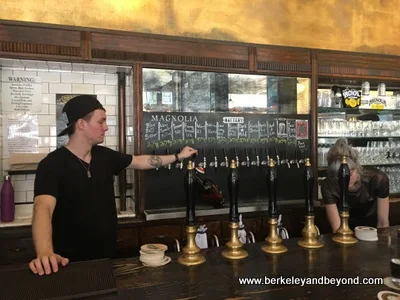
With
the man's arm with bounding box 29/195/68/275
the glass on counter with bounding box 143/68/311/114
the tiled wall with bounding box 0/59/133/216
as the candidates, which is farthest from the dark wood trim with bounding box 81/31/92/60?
the man's arm with bounding box 29/195/68/275

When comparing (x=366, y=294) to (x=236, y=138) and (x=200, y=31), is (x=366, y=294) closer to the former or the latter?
(x=236, y=138)

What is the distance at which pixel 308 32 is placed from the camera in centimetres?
381

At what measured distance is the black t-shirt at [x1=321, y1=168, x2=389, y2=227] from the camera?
2.39 metres

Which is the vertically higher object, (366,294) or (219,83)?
(219,83)

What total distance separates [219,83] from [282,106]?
70cm

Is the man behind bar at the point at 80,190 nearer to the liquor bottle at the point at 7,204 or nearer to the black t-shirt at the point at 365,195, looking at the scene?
the liquor bottle at the point at 7,204

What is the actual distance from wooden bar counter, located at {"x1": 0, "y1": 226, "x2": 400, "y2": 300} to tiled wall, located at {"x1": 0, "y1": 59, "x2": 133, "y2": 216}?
71.2 inches

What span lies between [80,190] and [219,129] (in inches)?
67.6

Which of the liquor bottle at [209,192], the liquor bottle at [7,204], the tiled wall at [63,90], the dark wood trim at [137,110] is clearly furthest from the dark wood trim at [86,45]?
the liquor bottle at [209,192]

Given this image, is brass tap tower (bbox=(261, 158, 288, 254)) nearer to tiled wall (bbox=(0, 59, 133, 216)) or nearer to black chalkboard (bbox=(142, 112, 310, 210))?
black chalkboard (bbox=(142, 112, 310, 210))

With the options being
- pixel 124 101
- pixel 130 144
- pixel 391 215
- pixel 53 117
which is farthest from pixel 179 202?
pixel 391 215

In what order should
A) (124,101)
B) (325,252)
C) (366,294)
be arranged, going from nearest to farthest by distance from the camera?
(366,294) < (325,252) < (124,101)

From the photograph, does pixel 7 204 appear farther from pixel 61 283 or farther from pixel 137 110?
pixel 61 283

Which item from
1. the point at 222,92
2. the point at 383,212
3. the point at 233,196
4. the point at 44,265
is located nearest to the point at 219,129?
the point at 222,92
